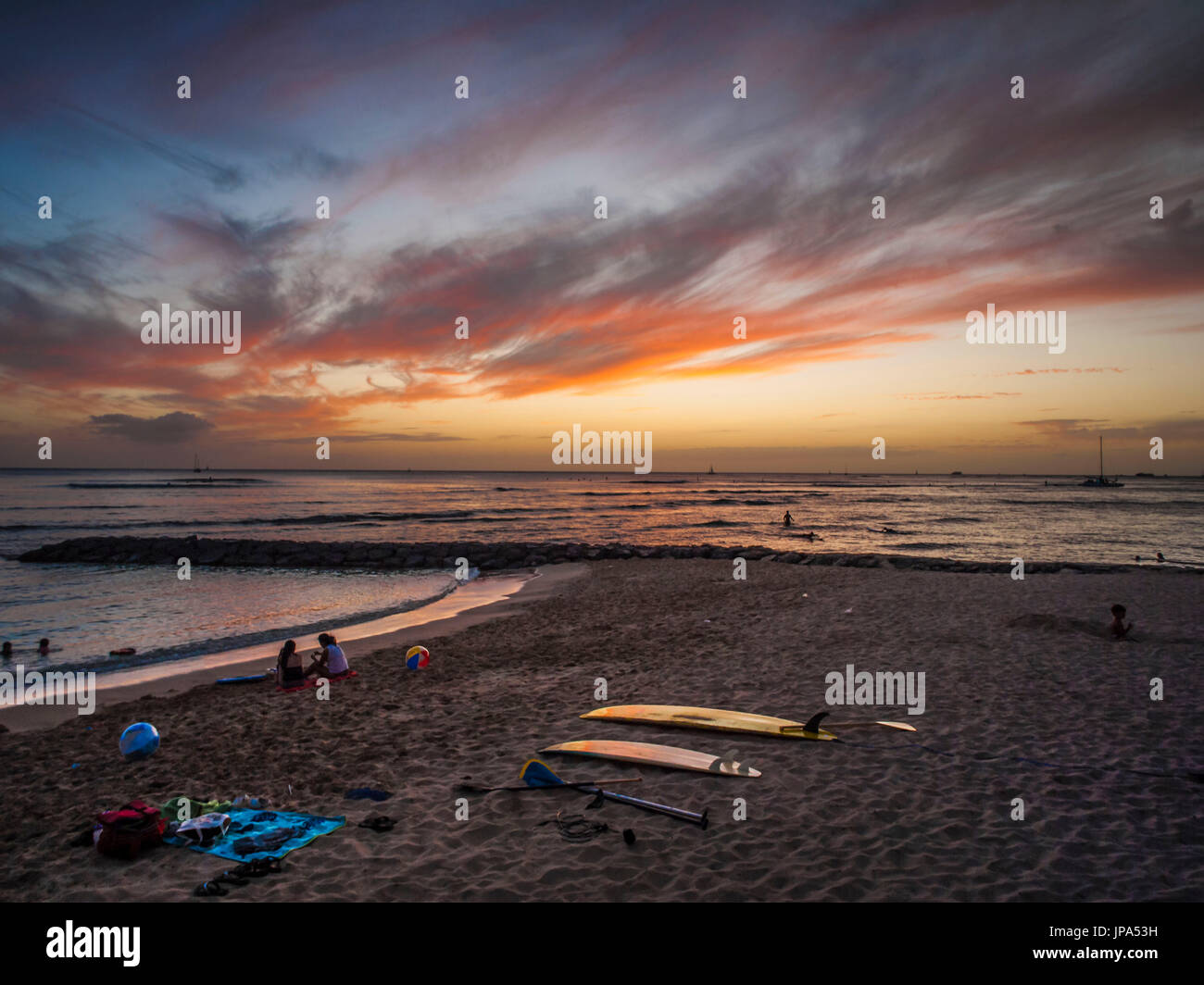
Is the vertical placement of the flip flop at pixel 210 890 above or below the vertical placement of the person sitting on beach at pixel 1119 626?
below

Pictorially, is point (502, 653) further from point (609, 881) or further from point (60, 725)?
point (609, 881)

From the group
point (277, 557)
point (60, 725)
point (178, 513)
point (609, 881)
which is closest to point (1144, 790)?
point (609, 881)

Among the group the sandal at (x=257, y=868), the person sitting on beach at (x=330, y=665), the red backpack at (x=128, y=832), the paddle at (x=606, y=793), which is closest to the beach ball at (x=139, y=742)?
the red backpack at (x=128, y=832)

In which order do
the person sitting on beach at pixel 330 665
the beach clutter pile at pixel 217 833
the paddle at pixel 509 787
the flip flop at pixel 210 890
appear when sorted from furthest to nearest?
the person sitting on beach at pixel 330 665, the paddle at pixel 509 787, the beach clutter pile at pixel 217 833, the flip flop at pixel 210 890

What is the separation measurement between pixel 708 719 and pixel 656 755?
54.9 inches

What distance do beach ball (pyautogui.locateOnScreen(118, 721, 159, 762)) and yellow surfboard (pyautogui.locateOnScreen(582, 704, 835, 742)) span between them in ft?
19.0

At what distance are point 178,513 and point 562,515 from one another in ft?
119

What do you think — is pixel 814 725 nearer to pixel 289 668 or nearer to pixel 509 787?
pixel 509 787

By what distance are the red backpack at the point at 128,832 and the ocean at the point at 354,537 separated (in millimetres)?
10065

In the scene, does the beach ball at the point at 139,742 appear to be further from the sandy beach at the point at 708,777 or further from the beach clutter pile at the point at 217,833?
the beach clutter pile at the point at 217,833

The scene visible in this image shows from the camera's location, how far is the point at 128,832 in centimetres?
576

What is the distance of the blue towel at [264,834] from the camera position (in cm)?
570

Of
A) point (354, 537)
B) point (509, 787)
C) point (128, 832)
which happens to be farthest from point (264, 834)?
point (354, 537)
